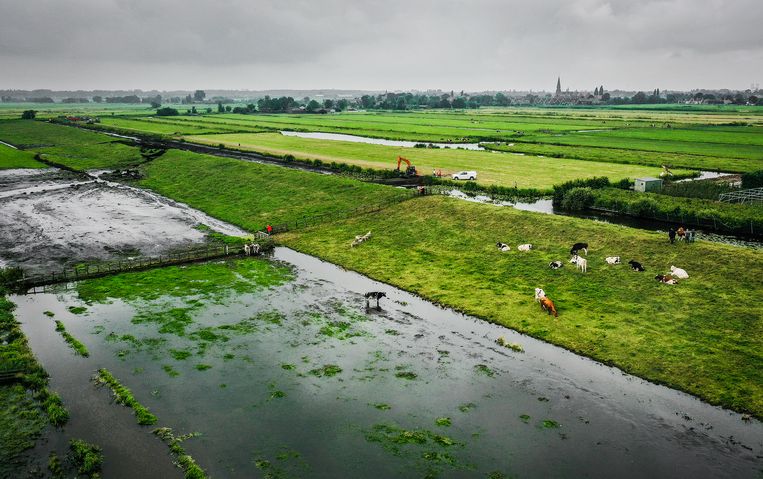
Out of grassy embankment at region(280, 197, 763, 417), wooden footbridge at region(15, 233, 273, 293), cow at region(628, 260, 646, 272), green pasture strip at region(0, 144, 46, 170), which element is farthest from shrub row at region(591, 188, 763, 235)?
green pasture strip at region(0, 144, 46, 170)

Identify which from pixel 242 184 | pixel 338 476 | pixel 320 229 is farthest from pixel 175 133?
pixel 338 476

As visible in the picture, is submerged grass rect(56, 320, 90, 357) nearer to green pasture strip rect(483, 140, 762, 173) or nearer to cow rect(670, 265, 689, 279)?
cow rect(670, 265, 689, 279)

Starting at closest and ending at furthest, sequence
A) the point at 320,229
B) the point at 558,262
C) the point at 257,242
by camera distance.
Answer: the point at 558,262 → the point at 257,242 → the point at 320,229

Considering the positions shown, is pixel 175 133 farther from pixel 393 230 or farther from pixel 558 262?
pixel 558 262

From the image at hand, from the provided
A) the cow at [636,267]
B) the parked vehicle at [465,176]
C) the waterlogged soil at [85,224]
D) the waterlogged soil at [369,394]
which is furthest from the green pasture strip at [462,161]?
the waterlogged soil at [369,394]

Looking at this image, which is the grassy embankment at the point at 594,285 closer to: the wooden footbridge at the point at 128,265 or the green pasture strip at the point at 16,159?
the wooden footbridge at the point at 128,265

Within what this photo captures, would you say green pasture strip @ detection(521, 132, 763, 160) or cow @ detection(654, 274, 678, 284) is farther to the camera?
green pasture strip @ detection(521, 132, 763, 160)

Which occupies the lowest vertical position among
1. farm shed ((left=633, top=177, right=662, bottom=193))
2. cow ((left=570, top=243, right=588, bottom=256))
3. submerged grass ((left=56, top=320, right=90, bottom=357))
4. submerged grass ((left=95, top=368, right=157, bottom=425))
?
submerged grass ((left=95, top=368, right=157, bottom=425))
